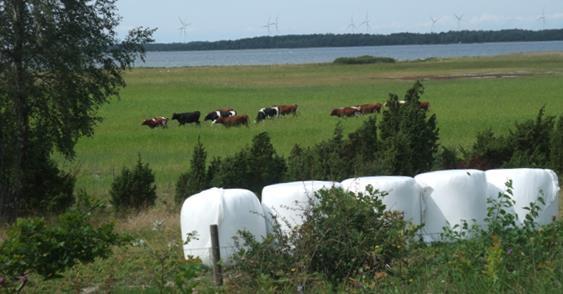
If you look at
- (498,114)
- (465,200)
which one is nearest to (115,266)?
(465,200)

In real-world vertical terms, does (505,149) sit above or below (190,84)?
above

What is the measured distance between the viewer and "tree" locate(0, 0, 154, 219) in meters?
17.4

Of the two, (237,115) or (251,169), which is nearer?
(251,169)

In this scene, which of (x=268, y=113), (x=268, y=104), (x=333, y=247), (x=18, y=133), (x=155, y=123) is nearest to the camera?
(x=333, y=247)

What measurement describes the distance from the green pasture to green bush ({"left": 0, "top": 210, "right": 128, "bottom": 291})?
37.9 ft

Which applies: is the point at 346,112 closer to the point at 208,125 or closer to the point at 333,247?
the point at 208,125

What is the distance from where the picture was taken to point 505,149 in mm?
18297

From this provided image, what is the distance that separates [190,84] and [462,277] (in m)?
63.7

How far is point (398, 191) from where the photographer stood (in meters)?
11.1

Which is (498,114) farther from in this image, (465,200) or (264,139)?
(465,200)

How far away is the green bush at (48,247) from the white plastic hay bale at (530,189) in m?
5.61

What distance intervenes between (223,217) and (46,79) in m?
8.71

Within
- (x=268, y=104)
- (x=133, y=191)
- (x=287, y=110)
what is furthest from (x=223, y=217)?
(x=268, y=104)

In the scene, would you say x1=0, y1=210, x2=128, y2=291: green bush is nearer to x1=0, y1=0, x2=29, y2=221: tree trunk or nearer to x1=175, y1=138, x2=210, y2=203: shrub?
x1=175, y1=138, x2=210, y2=203: shrub
